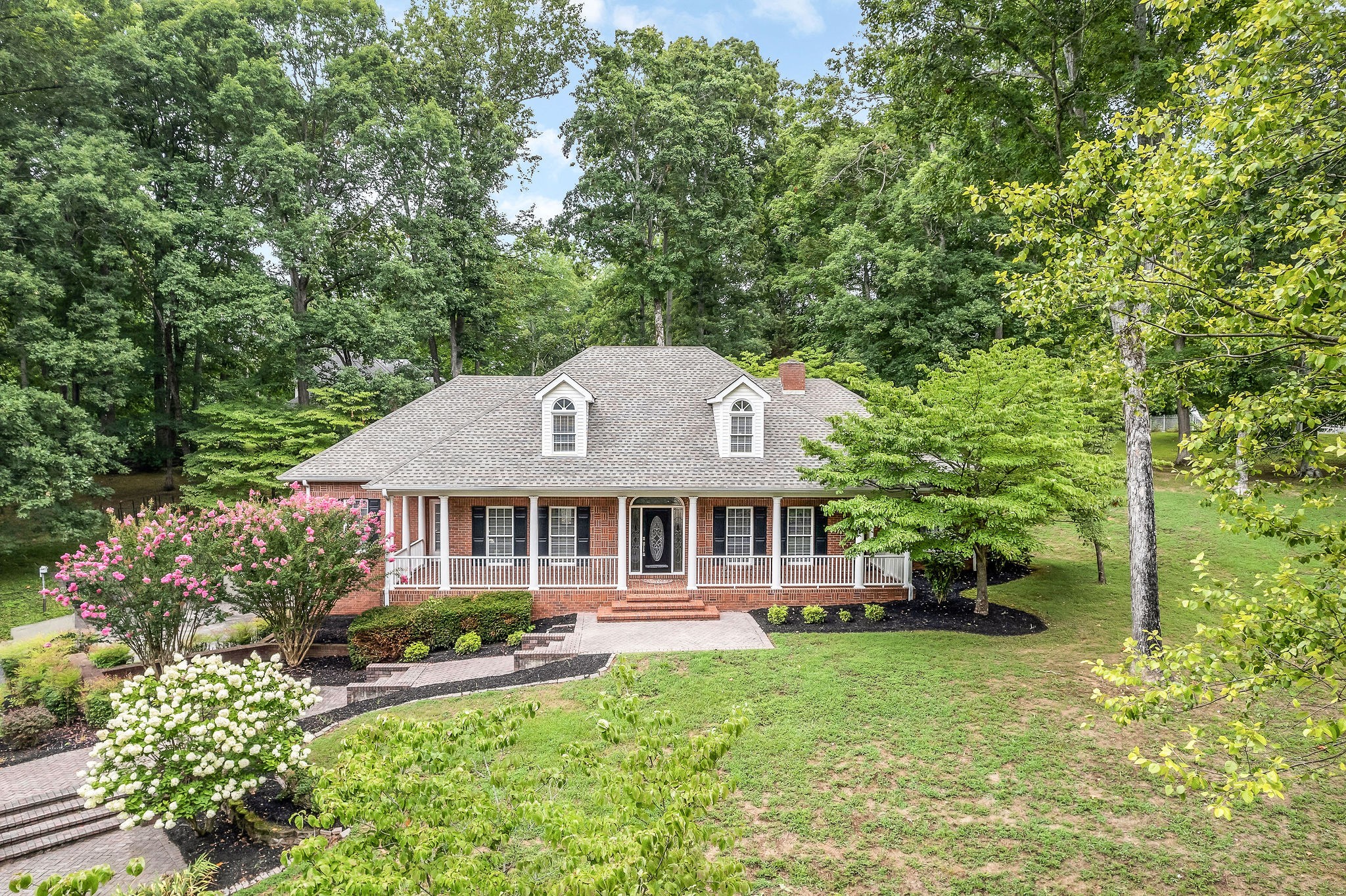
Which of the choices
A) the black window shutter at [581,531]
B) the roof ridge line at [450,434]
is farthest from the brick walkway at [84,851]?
the black window shutter at [581,531]

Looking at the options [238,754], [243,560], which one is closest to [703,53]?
[243,560]

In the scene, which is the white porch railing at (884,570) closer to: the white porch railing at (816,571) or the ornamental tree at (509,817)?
the white porch railing at (816,571)

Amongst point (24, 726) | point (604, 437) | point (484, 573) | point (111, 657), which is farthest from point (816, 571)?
point (24, 726)

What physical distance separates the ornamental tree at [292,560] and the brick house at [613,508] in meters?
2.02

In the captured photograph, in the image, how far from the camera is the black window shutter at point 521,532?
17.5 meters

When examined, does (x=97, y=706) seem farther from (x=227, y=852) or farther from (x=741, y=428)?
(x=741, y=428)

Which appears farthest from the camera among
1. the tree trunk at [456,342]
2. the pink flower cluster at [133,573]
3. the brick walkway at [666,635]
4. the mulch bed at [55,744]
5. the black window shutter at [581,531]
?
the tree trunk at [456,342]

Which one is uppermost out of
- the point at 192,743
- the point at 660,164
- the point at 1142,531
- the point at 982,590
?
the point at 660,164

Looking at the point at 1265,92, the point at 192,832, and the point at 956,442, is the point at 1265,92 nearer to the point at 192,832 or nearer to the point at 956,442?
the point at 956,442

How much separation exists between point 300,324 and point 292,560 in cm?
1616

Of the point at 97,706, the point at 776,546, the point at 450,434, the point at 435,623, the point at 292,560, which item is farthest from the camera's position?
the point at 450,434

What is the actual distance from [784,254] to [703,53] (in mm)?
11020

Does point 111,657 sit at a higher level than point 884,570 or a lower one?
lower

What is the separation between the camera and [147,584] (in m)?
11.5
